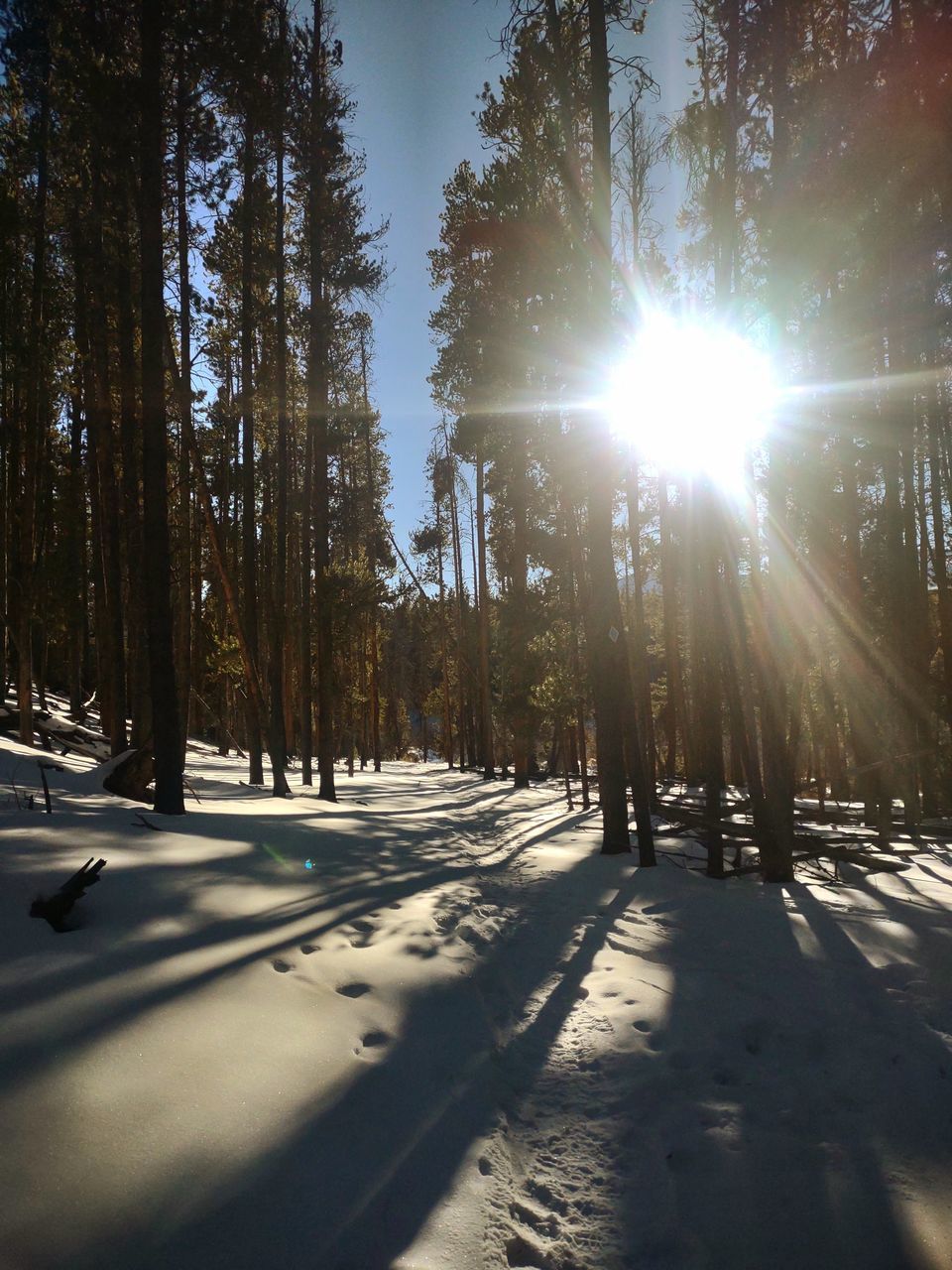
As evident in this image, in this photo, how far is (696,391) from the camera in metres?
8.79

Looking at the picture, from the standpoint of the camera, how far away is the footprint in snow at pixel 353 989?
10.8 ft

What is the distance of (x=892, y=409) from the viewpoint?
34.9ft

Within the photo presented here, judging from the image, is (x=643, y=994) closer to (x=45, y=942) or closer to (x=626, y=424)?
(x=45, y=942)

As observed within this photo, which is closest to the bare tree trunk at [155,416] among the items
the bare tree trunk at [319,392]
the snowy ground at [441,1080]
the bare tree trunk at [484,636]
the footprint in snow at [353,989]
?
the snowy ground at [441,1080]

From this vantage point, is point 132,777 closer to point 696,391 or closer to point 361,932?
point 361,932

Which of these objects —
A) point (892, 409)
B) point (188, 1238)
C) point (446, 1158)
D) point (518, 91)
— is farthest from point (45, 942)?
point (892, 409)

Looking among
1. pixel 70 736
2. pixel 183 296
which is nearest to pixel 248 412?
pixel 183 296

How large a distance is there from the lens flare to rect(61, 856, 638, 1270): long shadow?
5.71 meters

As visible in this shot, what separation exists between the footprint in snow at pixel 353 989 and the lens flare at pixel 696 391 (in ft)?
19.0

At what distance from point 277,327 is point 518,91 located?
710 cm

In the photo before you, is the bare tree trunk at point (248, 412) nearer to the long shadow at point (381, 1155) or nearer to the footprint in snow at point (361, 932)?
the footprint in snow at point (361, 932)

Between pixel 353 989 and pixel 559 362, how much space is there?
11.4 meters

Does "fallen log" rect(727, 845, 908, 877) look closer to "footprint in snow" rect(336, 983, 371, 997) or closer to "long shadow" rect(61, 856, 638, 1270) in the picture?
"long shadow" rect(61, 856, 638, 1270)

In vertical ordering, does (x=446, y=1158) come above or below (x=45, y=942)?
below
